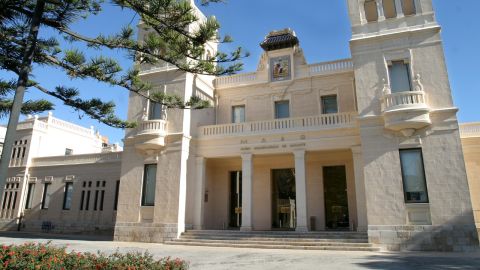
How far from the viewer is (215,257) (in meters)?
11.5

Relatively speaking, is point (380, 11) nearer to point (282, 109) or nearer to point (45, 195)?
point (282, 109)

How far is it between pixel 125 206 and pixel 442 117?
16342mm

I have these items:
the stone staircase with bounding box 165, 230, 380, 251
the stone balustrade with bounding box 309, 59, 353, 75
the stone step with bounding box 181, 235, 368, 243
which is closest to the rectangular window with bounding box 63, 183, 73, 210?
the stone staircase with bounding box 165, 230, 380, 251

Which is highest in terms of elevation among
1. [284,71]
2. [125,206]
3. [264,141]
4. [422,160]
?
[284,71]

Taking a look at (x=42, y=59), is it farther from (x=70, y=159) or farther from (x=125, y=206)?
(x=70, y=159)

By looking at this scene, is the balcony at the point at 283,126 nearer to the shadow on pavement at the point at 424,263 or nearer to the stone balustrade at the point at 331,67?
the stone balustrade at the point at 331,67

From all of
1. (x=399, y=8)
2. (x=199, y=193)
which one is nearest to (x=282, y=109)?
(x=199, y=193)

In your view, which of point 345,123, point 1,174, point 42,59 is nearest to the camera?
point 1,174

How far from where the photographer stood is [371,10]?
17078mm

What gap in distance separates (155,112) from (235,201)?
740 centimetres

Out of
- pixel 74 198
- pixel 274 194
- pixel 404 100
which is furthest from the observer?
pixel 74 198

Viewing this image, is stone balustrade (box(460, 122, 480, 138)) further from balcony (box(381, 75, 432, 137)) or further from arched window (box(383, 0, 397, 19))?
arched window (box(383, 0, 397, 19))

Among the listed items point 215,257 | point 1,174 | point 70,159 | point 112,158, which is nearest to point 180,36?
point 1,174

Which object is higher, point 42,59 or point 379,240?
point 42,59
